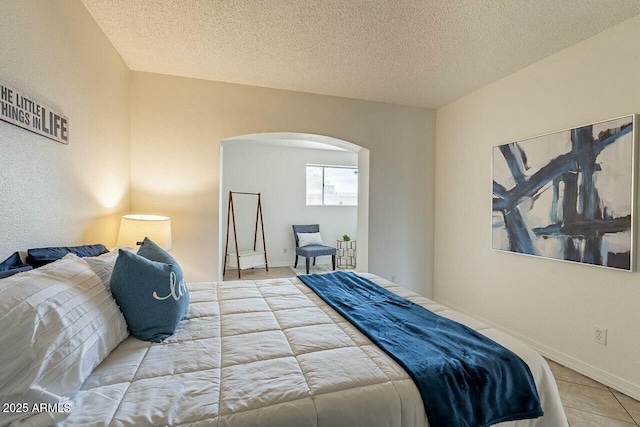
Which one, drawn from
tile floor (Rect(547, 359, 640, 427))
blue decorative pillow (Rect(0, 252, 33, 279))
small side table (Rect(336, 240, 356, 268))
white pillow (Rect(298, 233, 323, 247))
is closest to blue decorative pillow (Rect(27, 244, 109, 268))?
blue decorative pillow (Rect(0, 252, 33, 279))

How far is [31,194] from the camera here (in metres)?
1.57

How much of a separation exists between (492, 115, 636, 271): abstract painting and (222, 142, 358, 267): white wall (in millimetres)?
3790

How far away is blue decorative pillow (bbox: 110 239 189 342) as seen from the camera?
1316mm

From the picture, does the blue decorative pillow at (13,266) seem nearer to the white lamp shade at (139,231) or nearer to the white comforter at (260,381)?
the white comforter at (260,381)

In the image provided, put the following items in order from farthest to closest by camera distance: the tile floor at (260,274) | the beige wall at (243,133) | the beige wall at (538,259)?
the tile floor at (260,274) → the beige wall at (243,133) → the beige wall at (538,259)

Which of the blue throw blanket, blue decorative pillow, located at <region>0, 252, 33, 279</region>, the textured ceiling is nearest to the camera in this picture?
the blue throw blanket

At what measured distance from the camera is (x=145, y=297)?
1.33 meters

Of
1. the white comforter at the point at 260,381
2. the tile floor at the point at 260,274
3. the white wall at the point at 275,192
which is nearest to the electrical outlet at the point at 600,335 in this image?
the white comforter at the point at 260,381

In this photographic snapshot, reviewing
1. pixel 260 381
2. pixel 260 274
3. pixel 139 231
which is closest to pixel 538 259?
pixel 260 381

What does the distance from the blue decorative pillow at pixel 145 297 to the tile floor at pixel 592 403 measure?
93.3 inches

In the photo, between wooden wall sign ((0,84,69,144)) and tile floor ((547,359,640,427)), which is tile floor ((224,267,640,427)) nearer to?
tile floor ((547,359,640,427))

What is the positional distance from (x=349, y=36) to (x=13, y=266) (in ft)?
8.28

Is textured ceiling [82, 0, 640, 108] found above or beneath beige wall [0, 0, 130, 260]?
above

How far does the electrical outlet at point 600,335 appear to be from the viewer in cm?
224
